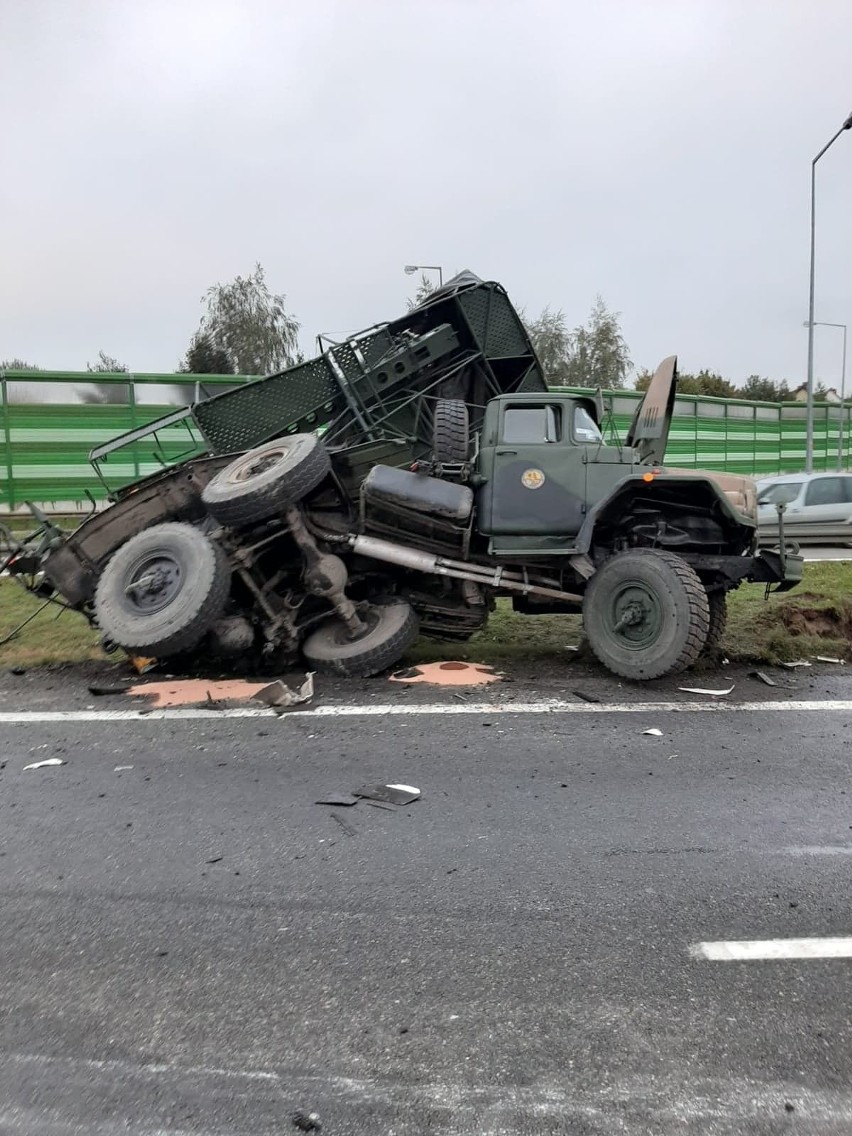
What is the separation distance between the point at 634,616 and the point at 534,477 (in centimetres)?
143

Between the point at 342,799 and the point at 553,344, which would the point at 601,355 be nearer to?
the point at 553,344

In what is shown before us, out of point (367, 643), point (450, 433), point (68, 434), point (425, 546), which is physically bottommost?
point (367, 643)

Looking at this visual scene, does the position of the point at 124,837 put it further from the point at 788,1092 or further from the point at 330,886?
the point at 788,1092

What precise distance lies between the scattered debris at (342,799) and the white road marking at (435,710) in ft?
4.79

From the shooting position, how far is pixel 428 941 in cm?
300

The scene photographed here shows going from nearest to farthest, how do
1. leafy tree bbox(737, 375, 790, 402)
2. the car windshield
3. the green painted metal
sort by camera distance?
the green painted metal
the car windshield
leafy tree bbox(737, 375, 790, 402)

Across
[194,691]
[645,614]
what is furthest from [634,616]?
[194,691]

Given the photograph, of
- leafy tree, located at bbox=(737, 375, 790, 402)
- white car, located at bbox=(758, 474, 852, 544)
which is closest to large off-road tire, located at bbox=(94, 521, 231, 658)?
white car, located at bbox=(758, 474, 852, 544)

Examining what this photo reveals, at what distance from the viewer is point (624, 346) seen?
117 feet

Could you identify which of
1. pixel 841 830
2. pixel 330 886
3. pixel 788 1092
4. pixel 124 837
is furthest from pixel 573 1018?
pixel 124 837

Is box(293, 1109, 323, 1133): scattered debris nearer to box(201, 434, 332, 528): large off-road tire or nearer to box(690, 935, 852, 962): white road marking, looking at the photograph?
box(690, 935, 852, 962): white road marking

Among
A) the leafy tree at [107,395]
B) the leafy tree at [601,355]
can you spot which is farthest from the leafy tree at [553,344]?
the leafy tree at [107,395]

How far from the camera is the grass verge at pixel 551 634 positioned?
7.71m

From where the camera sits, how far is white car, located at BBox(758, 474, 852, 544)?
14.7 m
